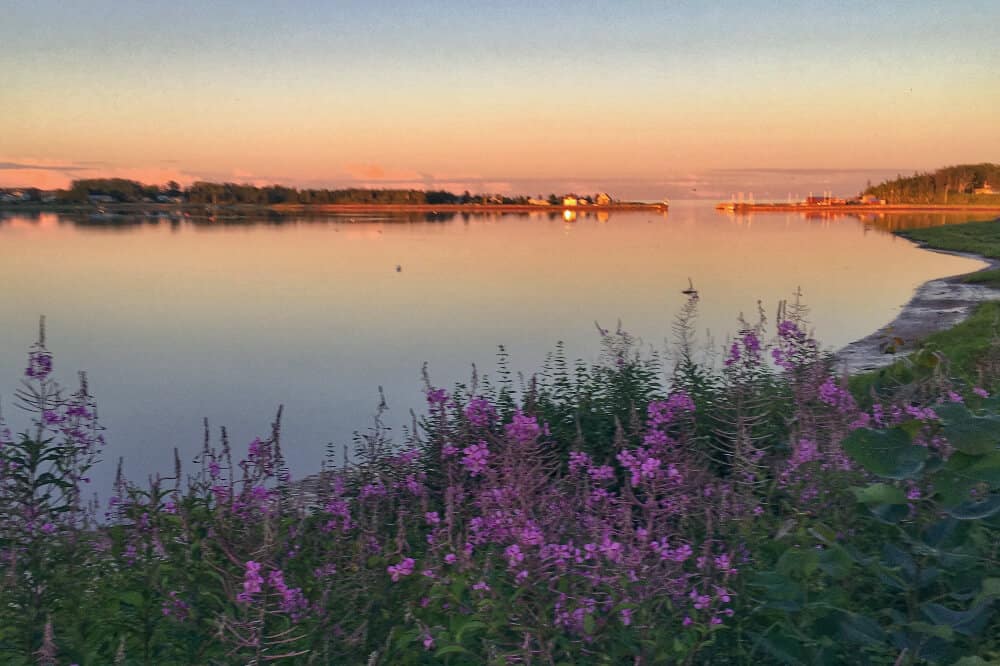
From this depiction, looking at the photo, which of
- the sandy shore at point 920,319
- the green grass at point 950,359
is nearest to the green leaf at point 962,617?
the green grass at point 950,359

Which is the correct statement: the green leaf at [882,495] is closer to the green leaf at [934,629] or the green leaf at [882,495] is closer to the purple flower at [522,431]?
the green leaf at [934,629]

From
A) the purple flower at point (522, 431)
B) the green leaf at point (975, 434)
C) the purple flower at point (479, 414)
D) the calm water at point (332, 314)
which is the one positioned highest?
the green leaf at point (975, 434)

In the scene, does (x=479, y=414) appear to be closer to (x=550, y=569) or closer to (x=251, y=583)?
(x=550, y=569)

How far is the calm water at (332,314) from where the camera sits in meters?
18.5

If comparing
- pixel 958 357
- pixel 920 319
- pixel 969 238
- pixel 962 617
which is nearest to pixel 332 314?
pixel 920 319

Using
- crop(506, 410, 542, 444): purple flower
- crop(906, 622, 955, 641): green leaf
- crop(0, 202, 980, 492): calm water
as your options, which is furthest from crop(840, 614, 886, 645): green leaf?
crop(0, 202, 980, 492): calm water

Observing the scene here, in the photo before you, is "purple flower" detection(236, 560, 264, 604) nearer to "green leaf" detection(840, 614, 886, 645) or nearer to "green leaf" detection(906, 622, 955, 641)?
"green leaf" detection(840, 614, 886, 645)

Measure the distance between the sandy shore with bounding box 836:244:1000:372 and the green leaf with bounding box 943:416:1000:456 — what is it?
11.2m

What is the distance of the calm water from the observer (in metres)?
18.5

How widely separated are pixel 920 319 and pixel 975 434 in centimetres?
2798

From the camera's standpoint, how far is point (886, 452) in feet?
11.0

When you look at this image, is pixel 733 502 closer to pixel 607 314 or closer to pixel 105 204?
pixel 607 314

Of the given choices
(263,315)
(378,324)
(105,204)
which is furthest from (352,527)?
(105,204)

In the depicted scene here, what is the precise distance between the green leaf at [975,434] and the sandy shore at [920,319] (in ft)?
36.8
